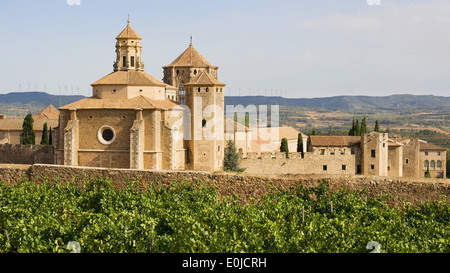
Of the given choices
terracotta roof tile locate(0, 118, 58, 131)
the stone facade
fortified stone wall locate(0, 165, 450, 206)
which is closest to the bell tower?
the stone facade

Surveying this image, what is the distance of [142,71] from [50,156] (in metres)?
7.65

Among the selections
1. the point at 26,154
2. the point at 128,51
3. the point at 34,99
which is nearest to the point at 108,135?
the point at 128,51

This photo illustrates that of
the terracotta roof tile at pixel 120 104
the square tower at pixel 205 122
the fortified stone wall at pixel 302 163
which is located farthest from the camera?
the fortified stone wall at pixel 302 163

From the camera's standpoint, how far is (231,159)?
37.7 metres

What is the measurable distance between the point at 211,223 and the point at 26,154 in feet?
101

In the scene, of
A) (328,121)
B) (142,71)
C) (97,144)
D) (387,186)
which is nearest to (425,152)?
(142,71)

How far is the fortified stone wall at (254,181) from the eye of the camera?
609 inches

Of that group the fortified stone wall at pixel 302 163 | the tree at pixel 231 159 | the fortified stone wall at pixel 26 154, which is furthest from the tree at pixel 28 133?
the fortified stone wall at pixel 302 163

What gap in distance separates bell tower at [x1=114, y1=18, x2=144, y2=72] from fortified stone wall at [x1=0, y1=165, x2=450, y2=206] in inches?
819

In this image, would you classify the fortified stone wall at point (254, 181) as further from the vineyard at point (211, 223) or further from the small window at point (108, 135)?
the small window at point (108, 135)

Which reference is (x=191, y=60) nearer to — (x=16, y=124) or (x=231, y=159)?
(x=231, y=159)

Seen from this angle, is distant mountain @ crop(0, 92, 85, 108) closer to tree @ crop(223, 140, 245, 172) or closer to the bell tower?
the bell tower

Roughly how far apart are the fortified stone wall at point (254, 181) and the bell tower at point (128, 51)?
2079 centimetres
